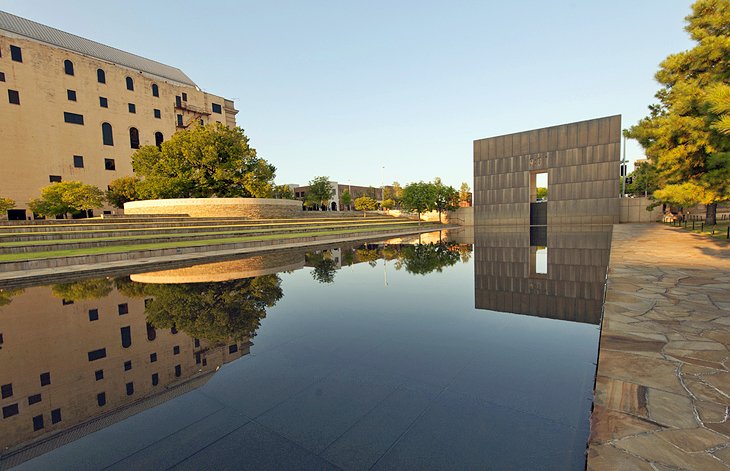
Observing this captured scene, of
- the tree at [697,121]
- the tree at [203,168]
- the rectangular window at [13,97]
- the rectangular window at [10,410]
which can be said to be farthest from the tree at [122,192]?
the tree at [697,121]

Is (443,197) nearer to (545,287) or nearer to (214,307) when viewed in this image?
(545,287)

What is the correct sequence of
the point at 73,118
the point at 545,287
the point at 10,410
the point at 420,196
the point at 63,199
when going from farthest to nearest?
the point at 420,196 → the point at 73,118 → the point at 63,199 → the point at 545,287 → the point at 10,410

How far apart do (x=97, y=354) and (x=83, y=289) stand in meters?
5.60

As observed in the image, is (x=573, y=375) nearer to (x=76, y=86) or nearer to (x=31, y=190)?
(x=31, y=190)

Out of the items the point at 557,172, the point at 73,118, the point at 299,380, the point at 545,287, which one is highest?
the point at 73,118

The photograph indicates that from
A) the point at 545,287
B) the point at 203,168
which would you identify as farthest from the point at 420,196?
the point at 545,287

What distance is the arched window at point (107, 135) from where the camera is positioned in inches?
1769

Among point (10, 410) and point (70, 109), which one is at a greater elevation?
point (70, 109)

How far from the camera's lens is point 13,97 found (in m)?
37.6

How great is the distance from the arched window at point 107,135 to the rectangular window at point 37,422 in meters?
55.5

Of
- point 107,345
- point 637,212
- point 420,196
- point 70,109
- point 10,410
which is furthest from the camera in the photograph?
point 420,196

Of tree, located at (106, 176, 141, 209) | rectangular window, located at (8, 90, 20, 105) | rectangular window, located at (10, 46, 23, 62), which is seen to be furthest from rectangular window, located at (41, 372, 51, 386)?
rectangular window, located at (10, 46, 23, 62)

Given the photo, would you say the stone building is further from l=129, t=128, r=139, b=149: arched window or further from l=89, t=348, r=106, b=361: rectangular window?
l=89, t=348, r=106, b=361: rectangular window

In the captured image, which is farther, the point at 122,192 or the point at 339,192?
the point at 339,192
